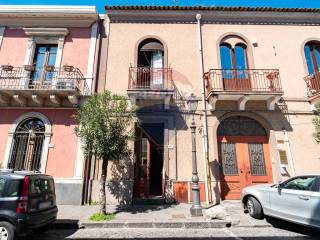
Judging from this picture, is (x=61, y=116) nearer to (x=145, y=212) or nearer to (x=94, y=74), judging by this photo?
(x=94, y=74)

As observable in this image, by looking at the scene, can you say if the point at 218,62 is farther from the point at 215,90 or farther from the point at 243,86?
the point at 215,90

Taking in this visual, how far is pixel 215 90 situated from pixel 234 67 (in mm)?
2199

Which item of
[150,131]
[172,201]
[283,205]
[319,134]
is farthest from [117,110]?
[319,134]

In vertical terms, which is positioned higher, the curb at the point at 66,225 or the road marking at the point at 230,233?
the curb at the point at 66,225

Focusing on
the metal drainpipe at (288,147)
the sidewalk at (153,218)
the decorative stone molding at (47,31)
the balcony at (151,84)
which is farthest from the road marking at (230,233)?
the decorative stone molding at (47,31)

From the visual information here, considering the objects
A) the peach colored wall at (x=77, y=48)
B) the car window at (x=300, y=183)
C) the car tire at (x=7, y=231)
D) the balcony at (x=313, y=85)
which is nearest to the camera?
the car tire at (x=7, y=231)

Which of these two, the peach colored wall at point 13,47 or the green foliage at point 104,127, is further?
the peach colored wall at point 13,47

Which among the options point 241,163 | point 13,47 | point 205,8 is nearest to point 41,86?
point 13,47

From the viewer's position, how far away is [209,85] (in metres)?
9.74

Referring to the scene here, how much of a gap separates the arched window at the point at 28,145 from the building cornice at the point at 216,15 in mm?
6457

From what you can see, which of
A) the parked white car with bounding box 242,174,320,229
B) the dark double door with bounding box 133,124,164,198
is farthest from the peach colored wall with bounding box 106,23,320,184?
the parked white car with bounding box 242,174,320,229

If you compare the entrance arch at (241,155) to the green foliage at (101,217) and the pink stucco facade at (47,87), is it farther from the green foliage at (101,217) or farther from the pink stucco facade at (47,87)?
the pink stucco facade at (47,87)

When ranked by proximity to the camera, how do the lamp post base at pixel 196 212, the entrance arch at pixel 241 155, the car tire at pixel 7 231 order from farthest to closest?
the entrance arch at pixel 241 155
the lamp post base at pixel 196 212
the car tire at pixel 7 231

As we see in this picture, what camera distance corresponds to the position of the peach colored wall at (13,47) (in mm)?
10195
